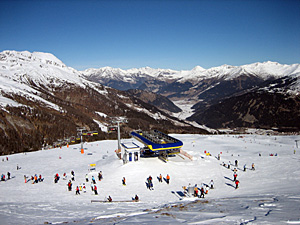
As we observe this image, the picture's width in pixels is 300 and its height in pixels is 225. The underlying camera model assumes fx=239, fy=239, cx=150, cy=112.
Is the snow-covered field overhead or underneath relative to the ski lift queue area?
underneath

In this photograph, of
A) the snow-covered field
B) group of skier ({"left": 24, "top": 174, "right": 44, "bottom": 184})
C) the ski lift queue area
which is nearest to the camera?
the snow-covered field

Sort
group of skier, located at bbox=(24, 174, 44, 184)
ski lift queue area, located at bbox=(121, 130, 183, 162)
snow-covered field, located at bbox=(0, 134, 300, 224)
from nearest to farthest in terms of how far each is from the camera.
A: snow-covered field, located at bbox=(0, 134, 300, 224) < group of skier, located at bbox=(24, 174, 44, 184) < ski lift queue area, located at bbox=(121, 130, 183, 162)

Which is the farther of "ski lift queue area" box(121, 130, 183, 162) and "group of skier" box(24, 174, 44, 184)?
"ski lift queue area" box(121, 130, 183, 162)

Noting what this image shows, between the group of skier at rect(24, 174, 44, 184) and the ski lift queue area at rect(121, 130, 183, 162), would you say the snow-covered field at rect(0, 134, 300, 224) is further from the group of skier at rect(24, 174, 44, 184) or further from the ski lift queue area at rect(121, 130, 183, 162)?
the ski lift queue area at rect(121, 130, 183, 162)

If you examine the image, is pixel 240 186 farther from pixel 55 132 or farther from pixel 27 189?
pixel 55 132

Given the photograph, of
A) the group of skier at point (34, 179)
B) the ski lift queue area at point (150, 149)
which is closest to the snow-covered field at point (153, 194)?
the group of skier at point (34, 179)

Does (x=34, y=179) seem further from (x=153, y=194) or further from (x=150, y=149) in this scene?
(x=150, y=149)

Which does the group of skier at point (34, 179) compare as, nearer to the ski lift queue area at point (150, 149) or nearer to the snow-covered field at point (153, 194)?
the snow-covered field at point (153, 194)

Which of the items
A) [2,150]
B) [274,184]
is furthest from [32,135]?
[274,184]

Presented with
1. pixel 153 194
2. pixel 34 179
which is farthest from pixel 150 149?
pixel 34 179

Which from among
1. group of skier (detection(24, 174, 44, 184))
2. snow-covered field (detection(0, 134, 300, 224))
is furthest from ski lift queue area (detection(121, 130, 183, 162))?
group of skier (detection(24, 174, 44, 184))
